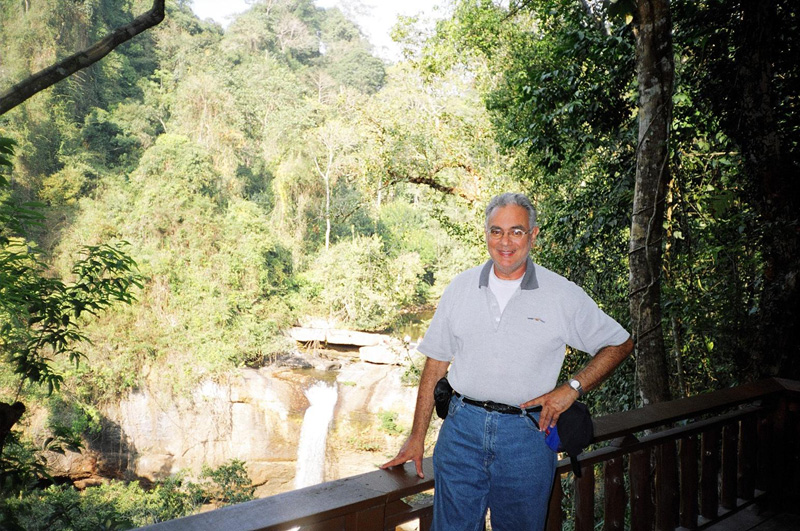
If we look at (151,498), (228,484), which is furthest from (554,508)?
(151,498)

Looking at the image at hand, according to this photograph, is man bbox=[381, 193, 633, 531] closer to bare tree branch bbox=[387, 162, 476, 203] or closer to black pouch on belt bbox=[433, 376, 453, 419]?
black pouch on belt bbox=[433, 376, 453, 419]

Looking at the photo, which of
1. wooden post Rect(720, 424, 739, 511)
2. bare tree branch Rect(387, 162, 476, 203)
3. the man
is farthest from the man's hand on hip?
bare tree branch Rect(387, 162, 476, 203)

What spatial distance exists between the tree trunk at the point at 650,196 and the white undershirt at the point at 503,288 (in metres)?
1.30

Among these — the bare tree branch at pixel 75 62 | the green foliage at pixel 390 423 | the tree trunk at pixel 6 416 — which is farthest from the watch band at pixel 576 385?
the green foliage at pixel 390 423

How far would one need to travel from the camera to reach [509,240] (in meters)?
1.28

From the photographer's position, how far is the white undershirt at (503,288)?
130 cm

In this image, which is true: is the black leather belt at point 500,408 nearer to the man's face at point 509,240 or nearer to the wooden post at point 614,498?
the man's face at point 509,240

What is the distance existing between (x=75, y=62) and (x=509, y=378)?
2.62 m

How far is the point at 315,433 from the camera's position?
13008 mm

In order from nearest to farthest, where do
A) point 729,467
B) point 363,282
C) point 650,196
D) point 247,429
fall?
point 729,467 < point 650,196 < point 247,429 < point 363,282

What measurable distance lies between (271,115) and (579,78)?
17464mm

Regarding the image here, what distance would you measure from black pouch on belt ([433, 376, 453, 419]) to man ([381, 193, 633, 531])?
13mm

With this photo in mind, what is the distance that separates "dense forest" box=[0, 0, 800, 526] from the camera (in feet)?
9.05

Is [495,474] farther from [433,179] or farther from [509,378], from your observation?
[433,179]
